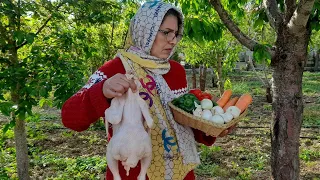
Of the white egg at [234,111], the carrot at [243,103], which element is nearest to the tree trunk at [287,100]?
the carrot at [243,103]

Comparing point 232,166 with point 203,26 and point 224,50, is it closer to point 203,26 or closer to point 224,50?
point 203,26

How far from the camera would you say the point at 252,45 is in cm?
278

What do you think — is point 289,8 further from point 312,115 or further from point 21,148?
point 312,115

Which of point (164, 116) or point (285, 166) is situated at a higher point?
point (164, 116)

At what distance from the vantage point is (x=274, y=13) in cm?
281

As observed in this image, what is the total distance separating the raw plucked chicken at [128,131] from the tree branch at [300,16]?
61.0 inches

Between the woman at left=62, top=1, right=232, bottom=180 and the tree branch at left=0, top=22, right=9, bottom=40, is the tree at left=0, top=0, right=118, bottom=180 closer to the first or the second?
the tree branch at left=0, top=22, right=9, bottom=40

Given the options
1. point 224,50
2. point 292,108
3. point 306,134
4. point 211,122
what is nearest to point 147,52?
point 211,122

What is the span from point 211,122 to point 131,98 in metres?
0.39

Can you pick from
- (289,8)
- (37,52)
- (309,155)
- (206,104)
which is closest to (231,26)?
(289,8)

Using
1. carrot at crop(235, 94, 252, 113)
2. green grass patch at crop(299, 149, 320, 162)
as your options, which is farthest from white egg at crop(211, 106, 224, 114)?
green grass patch at crop(299, 149, 320, 162)

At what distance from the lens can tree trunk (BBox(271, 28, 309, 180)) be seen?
8.85 ft

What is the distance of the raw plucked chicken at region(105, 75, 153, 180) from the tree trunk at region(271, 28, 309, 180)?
5.85 feet

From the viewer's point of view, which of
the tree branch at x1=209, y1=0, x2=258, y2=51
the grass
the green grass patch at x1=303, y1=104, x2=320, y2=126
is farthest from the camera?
the green grass patch at x1=303, y1=104, x2=320, y2=126
